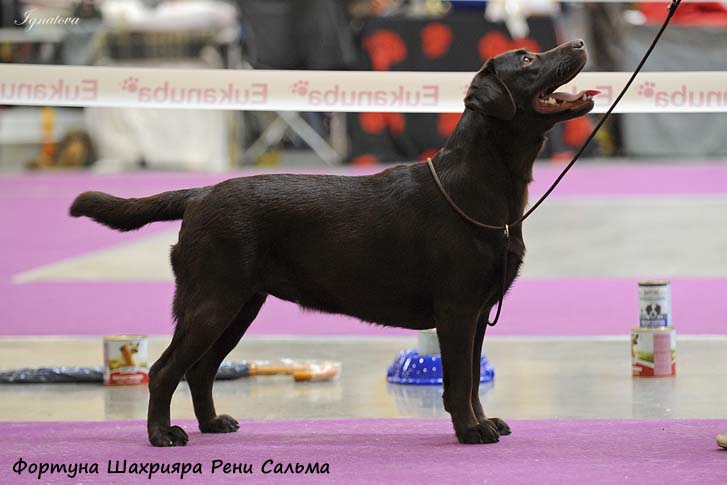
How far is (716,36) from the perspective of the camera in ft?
48.4

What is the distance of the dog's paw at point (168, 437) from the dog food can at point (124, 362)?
1.20 meters

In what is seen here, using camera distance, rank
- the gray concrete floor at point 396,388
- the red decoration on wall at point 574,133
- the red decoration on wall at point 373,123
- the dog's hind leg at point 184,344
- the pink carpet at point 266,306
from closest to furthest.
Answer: the dog's hind leg at point 184,344, the gray concrete floor at point 396,388, the pink carpet at point 266,306, the red decoration on wall at point 373,123, the red decoration on wall at point 574,133

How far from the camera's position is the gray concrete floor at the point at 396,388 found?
4426mm

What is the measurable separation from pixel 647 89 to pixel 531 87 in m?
2.33

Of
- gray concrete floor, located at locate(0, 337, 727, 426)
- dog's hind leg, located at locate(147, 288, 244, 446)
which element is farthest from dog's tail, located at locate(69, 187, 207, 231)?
gray concrete floor, located at locate(0, 337, 727, 426)

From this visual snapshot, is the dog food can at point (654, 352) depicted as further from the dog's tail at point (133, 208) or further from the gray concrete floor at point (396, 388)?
the dog's tail at point (133, 208)

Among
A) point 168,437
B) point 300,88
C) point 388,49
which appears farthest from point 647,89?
point 388,49

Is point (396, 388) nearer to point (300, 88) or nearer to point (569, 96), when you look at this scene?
point (569, 96)

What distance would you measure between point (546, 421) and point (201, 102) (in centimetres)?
266

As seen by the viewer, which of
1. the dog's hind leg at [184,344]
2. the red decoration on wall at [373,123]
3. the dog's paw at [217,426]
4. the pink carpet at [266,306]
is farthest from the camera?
the red decoration on wall at [373,123]

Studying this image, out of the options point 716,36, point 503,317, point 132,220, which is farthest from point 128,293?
point 716,36

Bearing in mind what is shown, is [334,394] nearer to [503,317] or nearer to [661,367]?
[661,367]

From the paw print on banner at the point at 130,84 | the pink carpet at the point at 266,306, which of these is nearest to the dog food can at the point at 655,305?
the pink carpet at the point at 266,306

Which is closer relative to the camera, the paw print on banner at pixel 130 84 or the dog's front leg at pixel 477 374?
the dog's front leg at pixel 477 374
